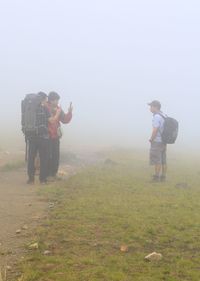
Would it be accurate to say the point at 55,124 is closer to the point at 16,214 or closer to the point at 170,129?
the point at 170,129

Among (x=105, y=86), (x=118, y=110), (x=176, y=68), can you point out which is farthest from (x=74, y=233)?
(x=176, y=68)

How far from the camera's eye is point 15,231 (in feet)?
33.7

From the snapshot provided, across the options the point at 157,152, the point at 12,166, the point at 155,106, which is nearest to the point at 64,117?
the point at 155,106

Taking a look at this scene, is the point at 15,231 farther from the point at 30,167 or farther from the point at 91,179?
the point at 91,179

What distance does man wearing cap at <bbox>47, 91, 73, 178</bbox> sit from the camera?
17.1 meters

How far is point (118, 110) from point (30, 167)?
336 feet

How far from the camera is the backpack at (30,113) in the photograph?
1602 centimetres

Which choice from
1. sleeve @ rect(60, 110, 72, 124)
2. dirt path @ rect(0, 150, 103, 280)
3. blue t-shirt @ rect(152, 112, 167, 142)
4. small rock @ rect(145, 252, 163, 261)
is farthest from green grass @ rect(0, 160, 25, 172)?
small rock @ rect(145, 252, 163, 261)

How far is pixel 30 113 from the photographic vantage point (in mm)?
16125

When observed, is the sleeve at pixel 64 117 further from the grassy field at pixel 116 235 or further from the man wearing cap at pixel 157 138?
the man wearing cap at pixel 157 138

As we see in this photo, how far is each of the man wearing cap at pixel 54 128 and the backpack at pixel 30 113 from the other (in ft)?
2.85

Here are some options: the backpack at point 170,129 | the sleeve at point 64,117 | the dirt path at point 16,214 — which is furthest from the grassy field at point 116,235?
the sleeve at point 64,117

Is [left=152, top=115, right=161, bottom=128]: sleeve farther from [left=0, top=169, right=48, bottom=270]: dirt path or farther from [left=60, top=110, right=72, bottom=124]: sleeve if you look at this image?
[left=0, top=169, right=48, bottom=270]: dirt path

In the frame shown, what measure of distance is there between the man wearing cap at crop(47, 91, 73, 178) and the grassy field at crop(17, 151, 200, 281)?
1.43 metres
